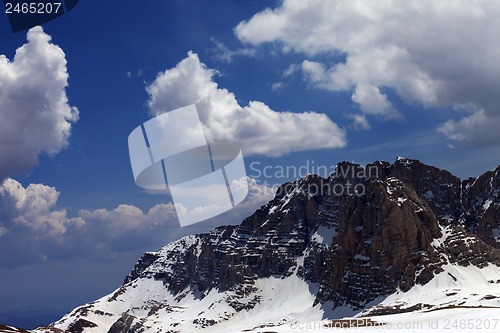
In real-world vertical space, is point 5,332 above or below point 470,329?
above

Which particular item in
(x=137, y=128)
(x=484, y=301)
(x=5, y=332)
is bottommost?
(x=484, y=301)

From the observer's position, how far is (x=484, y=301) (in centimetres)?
19088

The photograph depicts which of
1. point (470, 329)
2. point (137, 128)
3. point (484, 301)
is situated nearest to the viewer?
point (137, 128)

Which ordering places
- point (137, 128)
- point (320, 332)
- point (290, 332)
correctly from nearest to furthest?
point (137, 128) → point (320, 332) → point (290, 332)

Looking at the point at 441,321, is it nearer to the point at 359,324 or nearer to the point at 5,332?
the point at 359,324

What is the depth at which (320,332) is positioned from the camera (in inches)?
2731

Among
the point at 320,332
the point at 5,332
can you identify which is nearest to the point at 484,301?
the point at 320,332

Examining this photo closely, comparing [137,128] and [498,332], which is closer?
[137,128]

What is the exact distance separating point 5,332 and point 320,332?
4223cm

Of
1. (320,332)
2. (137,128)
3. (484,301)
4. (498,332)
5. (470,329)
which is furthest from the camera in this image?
(484,301)

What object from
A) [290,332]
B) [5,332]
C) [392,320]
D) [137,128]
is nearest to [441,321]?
[392,320]

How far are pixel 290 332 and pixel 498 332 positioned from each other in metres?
30.1

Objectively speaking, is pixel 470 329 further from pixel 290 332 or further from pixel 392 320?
pixel 290 332

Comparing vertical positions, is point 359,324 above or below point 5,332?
below
